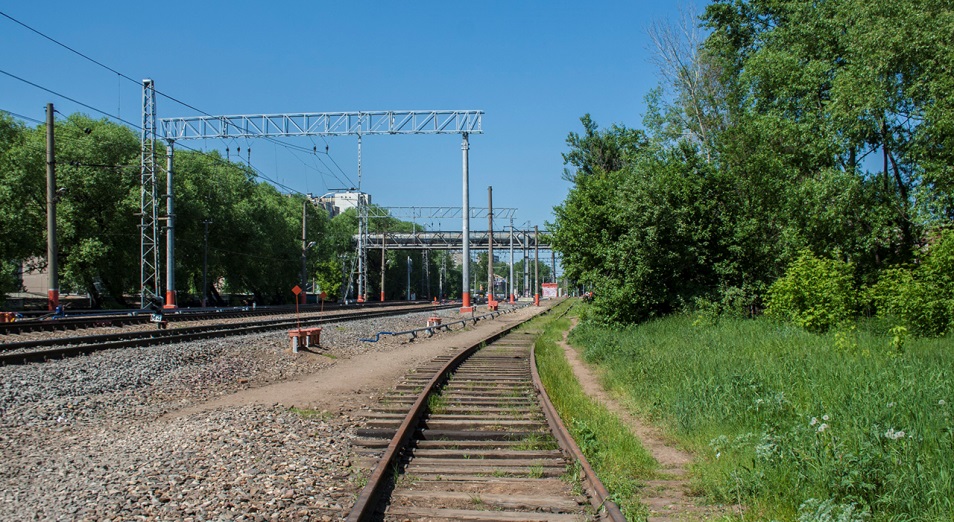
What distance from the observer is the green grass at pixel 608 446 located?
667 centimetres

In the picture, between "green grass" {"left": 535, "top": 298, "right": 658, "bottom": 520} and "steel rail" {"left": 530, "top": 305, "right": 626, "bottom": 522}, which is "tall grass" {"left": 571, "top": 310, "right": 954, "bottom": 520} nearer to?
"green grass" {"left": 535, "top": 298, "right": 658, "bottom": 520}

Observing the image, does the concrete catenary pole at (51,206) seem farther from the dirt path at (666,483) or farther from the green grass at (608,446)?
the dirt path at (666,483)

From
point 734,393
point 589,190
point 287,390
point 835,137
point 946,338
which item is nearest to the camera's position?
point 734,393

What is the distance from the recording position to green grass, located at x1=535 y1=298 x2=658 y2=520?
6670 millimetres

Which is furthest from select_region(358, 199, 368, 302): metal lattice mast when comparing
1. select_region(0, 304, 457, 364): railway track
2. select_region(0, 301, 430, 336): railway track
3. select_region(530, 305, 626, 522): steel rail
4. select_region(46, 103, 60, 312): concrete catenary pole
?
select_region(530, 305, 626, 522): steel rail

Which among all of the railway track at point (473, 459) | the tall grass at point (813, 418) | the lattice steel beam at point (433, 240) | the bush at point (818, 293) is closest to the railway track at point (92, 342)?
the railway track at point (473, 459)

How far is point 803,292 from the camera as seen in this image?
695 inches

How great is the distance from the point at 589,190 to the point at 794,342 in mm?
16142

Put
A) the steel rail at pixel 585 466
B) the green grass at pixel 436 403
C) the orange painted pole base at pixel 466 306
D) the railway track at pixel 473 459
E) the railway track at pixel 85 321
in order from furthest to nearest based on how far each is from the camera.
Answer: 1. the orange painted pole base at pixel 466 306
2. the railway track at pixel 85 321
3. the green grass at pixel 436 403
4. the railway track at pixel 473 459
5. the steel rail at pixel 585 466

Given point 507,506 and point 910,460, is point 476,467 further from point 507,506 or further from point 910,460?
point 910,460

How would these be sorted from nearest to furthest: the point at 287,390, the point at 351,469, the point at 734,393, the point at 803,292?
the point at 351,469 < the point at 734,393 < the point at 287,390 < the point at 803,292

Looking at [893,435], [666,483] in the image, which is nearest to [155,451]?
[666,483]

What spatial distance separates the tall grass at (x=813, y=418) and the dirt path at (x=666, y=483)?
8.3 inches

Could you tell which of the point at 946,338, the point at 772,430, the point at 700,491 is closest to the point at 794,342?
the point at 946,338
